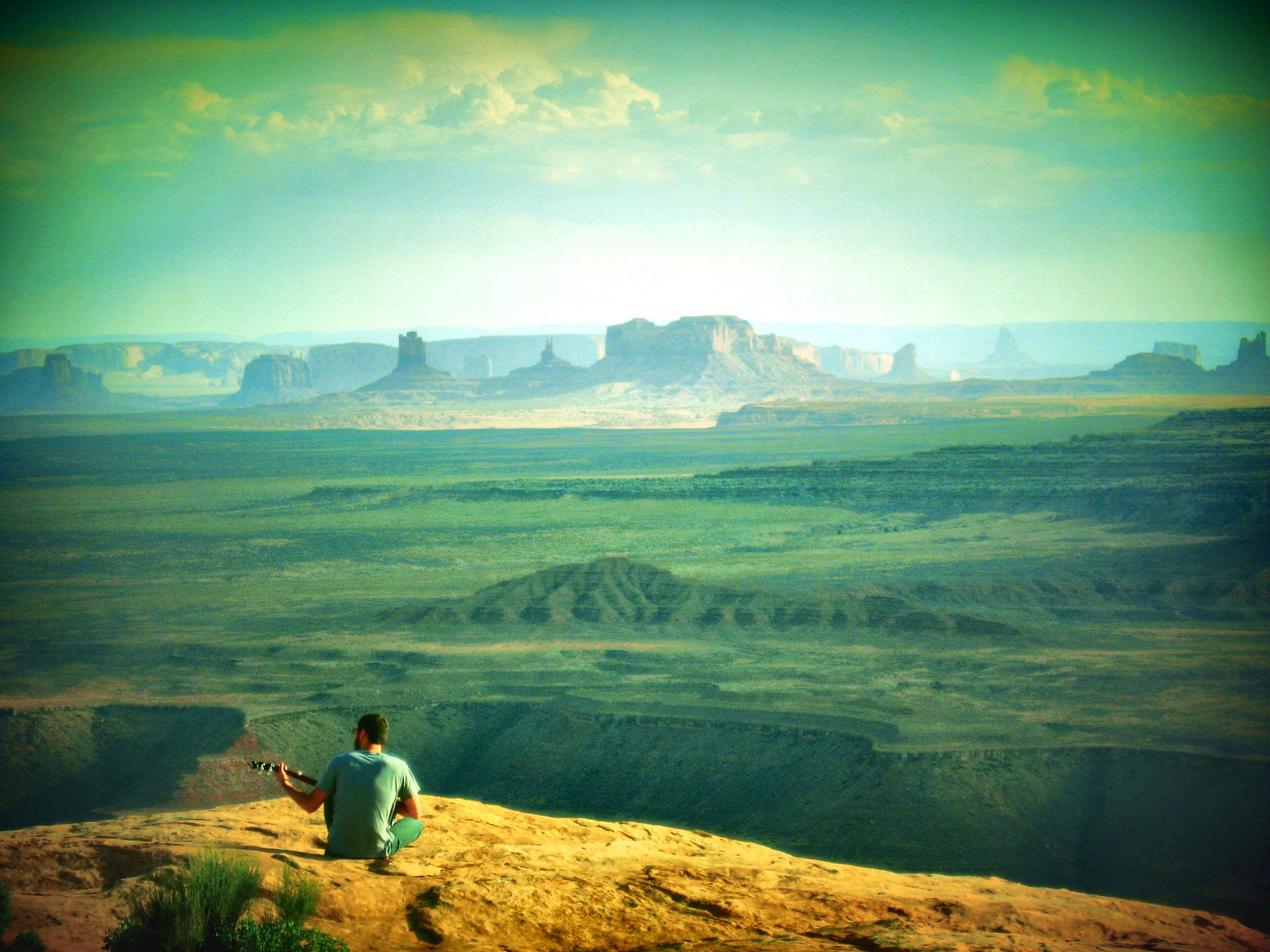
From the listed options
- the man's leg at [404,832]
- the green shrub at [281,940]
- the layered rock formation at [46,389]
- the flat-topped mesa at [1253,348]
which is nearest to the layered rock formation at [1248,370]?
the flat-topped mesa at [1253,348]

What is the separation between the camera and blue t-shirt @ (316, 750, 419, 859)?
801cm

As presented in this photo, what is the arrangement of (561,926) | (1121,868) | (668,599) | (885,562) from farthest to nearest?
(885,562), (668,599), (1121,868), (561,926)

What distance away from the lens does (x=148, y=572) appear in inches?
2117

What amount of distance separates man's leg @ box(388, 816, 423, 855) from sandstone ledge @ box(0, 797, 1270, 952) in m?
0.15

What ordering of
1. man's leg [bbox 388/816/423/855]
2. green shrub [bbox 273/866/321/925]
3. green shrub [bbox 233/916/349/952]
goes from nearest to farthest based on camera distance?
green shrub [bbox 233/916/349/952]
green shrub [bbox 273/866/321/925]
man's leg [bbox 388/816/423/855]

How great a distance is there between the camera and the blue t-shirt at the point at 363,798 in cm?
801

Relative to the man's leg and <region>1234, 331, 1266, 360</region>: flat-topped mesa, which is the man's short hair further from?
<region>1234, 331, 1266, 360</region>: flat-topped mesa

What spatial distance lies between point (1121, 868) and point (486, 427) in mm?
151210

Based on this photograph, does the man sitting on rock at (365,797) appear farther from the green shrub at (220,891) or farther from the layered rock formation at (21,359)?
the layered rock formation at (21,359)

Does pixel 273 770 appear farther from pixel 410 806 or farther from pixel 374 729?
pixel 410 806

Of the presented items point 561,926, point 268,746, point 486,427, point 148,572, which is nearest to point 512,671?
point 268,746

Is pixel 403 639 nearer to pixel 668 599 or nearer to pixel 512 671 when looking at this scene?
pixel 512 671

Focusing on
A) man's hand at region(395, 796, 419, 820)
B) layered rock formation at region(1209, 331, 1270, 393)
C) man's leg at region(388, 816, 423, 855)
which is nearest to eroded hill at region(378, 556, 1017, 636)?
man's leg at region(388, 816, 423, 855)

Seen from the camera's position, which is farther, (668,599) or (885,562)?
(885,562)
